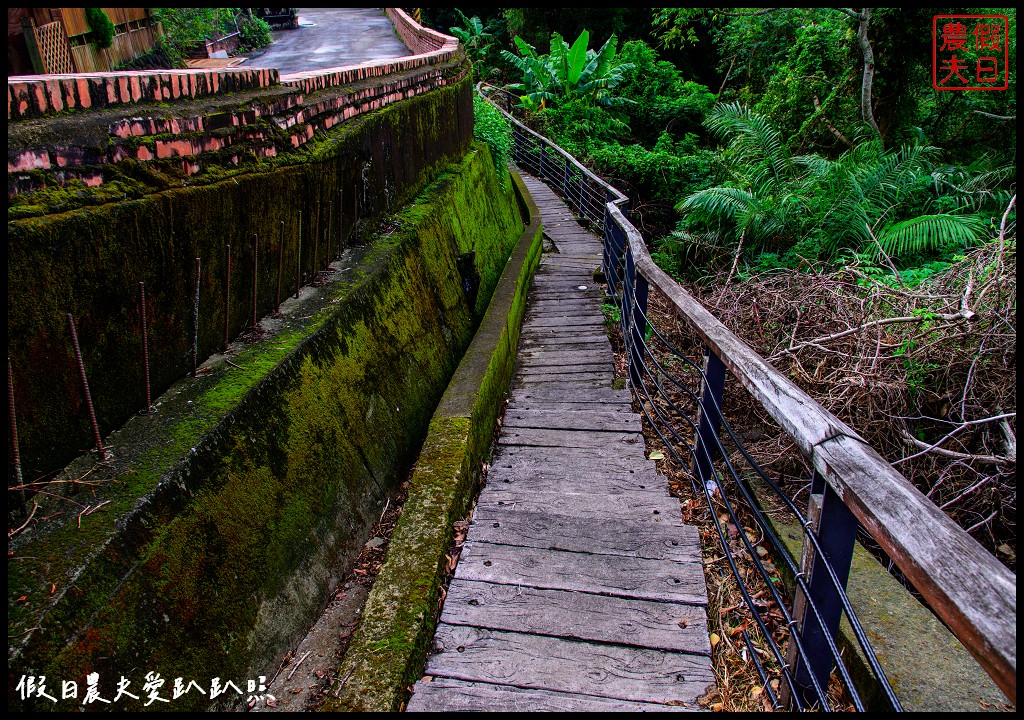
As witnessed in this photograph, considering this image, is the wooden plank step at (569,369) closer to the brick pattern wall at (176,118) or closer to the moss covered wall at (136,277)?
the moss covered wall at (136,277)

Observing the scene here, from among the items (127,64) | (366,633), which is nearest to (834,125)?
(366,633)

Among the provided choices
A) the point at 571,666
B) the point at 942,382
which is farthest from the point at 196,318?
the point at 942,382

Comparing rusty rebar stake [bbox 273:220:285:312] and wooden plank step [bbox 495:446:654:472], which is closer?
rusty rebar stake [bbox 273:220:285:312]

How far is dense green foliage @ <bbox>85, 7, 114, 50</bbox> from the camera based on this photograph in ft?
35.7

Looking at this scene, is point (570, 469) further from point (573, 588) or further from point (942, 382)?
point (942, 382)

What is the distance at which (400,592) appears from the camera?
239 centimetres

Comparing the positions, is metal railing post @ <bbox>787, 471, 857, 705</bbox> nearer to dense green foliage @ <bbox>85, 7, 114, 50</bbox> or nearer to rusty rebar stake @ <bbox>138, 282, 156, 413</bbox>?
rusty rebar stake @ <bbox>138, 282, 156, 413</bbox>

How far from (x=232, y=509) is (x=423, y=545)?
0.84m

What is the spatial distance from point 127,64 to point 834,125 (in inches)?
585

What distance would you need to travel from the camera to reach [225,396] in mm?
2400

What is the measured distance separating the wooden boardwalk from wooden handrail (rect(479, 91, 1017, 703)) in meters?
0.94

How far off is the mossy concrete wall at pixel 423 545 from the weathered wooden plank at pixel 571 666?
0.15 m

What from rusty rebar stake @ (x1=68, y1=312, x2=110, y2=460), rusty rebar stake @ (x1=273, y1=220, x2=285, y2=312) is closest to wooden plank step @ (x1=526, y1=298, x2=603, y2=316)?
rusty rebar stake @ (x1=273, y1=220, x2=285, y2=312)

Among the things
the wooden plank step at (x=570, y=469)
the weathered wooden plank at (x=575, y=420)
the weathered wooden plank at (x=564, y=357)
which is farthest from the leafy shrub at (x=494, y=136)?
the wooden plank step at (x=570, y=469)
